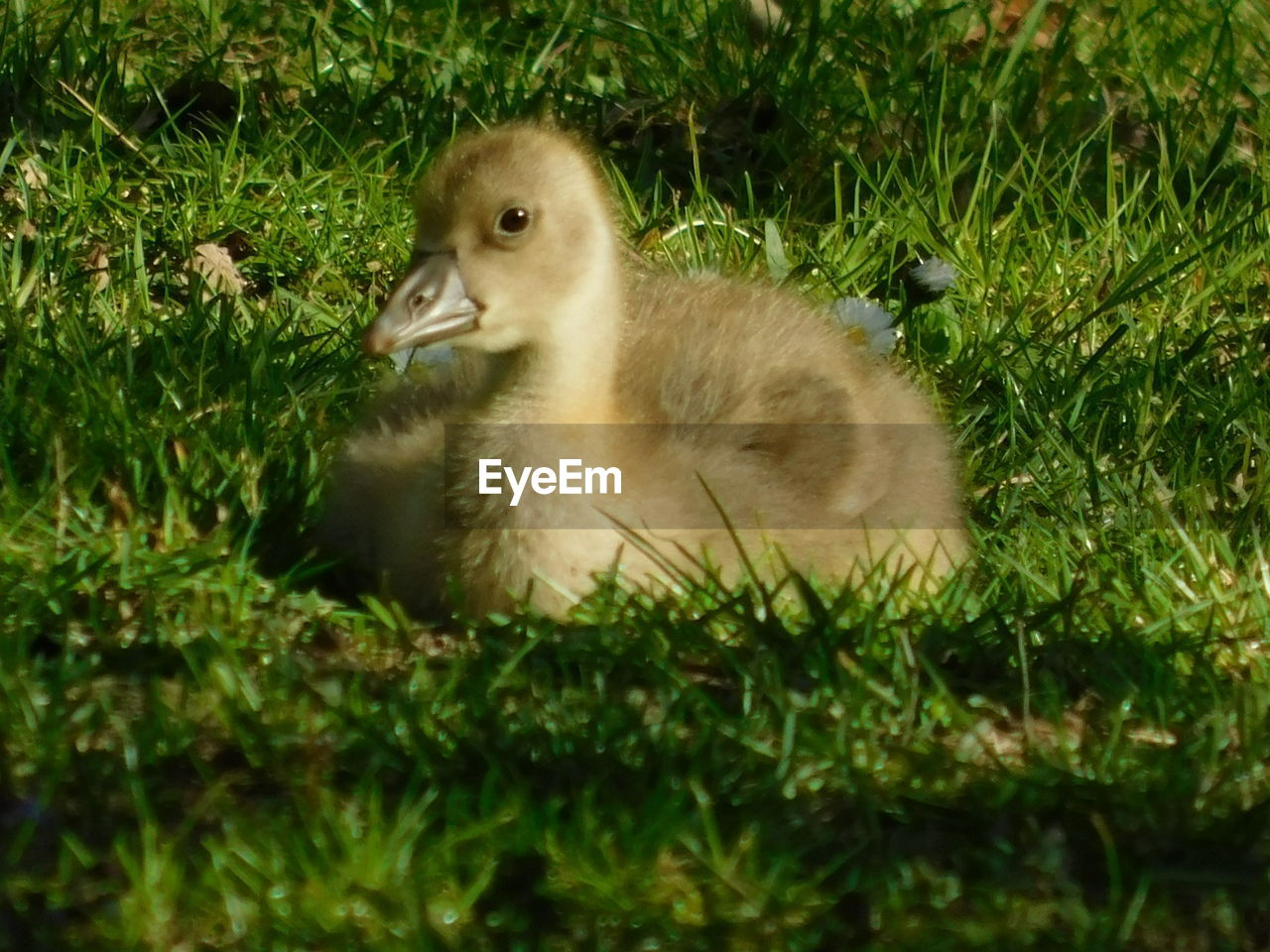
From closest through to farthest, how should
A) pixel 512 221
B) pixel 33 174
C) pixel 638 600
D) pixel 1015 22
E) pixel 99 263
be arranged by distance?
1. pixel 638 600
2. pixel 512 221
3. pixel 99 263
4. pixel 33 174
5. pixel 1015 22

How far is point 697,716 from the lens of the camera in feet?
9.71

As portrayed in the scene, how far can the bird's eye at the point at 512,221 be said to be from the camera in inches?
134

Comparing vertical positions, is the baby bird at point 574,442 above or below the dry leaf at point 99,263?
below

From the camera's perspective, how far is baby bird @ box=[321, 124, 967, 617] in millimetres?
3371

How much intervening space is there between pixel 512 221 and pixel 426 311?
0.23 metres

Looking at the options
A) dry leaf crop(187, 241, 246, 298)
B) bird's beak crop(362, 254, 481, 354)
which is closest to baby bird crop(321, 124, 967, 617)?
bird's beak crop(362, 254, 481, 354)

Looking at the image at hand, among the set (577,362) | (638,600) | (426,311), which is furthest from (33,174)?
(638,600)

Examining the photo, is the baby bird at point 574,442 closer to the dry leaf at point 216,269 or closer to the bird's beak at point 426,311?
the bird's beak at point 426,311

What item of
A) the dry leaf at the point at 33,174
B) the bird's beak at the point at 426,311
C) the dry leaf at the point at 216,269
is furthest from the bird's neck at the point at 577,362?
the dry leaf at the point at 33,174

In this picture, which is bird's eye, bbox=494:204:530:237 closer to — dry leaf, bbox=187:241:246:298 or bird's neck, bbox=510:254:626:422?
bird's neck, bbox=510:254:626:422

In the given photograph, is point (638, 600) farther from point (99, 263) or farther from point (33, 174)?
point (33, 174)

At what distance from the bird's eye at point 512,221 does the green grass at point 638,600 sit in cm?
68

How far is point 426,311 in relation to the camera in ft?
11.0

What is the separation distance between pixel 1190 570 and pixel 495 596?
1.35 m
